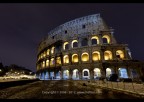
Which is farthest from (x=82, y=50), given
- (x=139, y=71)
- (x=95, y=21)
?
(x=139, y=71)

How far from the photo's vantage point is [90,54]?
2692cm

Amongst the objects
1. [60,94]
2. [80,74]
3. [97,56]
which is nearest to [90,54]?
[97,56]

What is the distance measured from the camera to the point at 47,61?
3762 cm

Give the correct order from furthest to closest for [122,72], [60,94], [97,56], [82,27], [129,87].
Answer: [82,27], [97,56], [122,72], [129,87], [60,94]

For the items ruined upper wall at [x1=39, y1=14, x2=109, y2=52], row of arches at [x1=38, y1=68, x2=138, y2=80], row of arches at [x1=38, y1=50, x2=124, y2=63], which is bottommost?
row of arches at [x1=38, y1=68, x2=138, y2=80]

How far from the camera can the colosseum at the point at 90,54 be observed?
946 inches

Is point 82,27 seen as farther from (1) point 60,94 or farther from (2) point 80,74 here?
(1) point 60,94

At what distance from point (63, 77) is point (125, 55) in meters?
15.1

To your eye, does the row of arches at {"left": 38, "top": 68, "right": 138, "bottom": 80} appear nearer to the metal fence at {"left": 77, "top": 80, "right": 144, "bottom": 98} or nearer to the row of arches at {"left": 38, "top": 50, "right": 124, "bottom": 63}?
the row of arches at {"left": 38, "top": 50, "right": 124, "bottom": 63}

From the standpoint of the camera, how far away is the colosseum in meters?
24.0

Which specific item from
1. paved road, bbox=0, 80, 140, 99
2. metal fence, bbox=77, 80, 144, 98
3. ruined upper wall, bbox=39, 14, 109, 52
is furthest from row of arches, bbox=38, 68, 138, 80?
paved road, bbox=0, 80, 140, 99

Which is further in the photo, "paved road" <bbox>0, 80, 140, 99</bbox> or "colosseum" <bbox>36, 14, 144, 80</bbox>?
"colosseum" <bbox>36, 14, 144, 80</bbox>

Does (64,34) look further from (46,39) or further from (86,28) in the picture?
(46,39)

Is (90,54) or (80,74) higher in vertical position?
(90,54)
